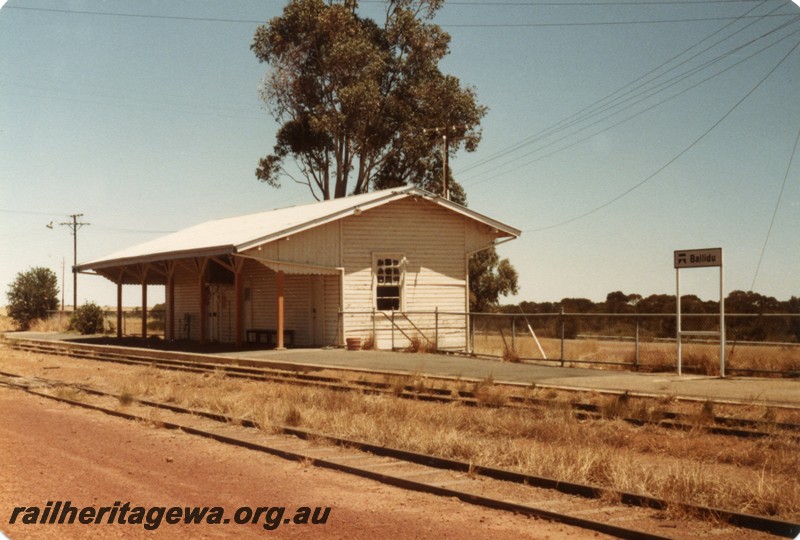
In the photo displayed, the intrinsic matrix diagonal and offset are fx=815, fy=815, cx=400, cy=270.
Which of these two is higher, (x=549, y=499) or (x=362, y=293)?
(x=362, y=293)

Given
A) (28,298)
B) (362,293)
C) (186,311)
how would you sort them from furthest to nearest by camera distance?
1. (28,298)
2. (186,311)
3. (362,293)

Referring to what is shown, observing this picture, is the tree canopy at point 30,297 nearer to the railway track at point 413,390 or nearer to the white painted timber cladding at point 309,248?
the railway track at point 413,390

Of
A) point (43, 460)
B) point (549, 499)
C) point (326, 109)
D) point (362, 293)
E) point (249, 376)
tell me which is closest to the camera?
point (549, 499)

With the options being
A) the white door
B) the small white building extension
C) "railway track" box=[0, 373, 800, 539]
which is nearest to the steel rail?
"railway track" box=[0, 373, 800, 539]

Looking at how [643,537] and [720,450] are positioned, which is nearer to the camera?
[643,537]

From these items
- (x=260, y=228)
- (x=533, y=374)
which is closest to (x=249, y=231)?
(x=260, y=228)

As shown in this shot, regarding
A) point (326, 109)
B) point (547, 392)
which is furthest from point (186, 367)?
point (326, 109)

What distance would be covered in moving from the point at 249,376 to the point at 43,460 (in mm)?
9837

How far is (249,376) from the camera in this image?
18766mm

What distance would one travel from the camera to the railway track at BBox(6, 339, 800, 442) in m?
10.6

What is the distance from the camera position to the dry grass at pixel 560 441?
7.34 m

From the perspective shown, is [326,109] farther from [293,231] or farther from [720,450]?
[720,450]

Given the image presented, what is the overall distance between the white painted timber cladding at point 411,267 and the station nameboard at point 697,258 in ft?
36.7

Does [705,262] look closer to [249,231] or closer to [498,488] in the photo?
[498,488]
